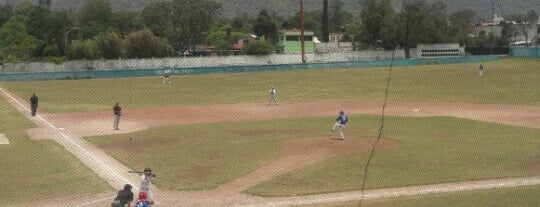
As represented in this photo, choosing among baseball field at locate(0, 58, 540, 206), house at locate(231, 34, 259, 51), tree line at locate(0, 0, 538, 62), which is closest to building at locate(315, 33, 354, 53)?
tree line at locate(0, 0, 538, 62)

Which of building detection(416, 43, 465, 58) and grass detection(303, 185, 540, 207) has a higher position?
building detection(416, 43, 465, 58)

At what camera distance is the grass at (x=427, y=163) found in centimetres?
1437

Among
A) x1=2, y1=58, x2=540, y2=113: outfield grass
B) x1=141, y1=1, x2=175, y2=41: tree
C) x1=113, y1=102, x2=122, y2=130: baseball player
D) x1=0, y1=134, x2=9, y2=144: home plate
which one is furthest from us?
x1=141, y1=1, x2=175, y2=41: tree

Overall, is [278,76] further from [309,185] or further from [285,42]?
[309,185]

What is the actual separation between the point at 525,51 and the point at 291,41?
968 inches

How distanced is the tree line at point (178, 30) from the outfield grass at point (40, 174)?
3830 cm

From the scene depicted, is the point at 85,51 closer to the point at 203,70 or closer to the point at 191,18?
the point at 191,18

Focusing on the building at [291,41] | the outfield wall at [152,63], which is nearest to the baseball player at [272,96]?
the outfield wall at [152,63]

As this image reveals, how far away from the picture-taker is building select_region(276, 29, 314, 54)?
65.8 metres

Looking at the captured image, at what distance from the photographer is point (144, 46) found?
63.9m

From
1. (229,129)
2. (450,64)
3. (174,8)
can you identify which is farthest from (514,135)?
(174,8)

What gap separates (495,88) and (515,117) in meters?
14.7

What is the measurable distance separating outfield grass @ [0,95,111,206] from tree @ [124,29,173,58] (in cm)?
4125

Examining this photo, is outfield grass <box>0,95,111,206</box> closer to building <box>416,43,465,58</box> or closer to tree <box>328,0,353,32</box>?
tree <box>328,0,353,32</box>
